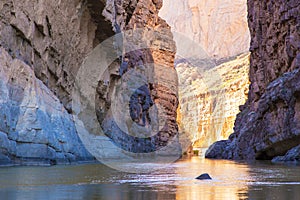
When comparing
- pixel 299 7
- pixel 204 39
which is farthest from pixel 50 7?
pixel 204 39

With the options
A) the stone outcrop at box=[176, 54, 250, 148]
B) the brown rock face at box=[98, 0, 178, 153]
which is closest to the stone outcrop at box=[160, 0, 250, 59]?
the stone outcrop at box=[176, 54, 250, 148]

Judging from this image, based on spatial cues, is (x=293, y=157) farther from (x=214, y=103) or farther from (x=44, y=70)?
(x=214, y=103)

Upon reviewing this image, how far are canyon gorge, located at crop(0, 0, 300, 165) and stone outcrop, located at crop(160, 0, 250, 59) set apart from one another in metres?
87.4

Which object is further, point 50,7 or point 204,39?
point 204,39

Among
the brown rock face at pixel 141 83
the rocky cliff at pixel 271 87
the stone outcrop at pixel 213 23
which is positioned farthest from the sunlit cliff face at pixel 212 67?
→ the rocky cliff at pixel 271 87

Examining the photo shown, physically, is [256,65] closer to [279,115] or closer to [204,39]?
[279,115]

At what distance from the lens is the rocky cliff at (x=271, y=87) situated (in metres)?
27.4

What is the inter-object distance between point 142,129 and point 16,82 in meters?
38.1

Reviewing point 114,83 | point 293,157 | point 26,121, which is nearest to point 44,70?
point 26,121

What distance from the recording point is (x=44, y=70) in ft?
72.0

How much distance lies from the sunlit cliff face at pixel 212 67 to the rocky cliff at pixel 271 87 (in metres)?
43.8

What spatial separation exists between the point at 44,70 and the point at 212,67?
135m

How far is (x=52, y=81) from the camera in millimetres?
23516

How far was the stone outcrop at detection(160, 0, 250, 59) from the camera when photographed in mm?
162375
